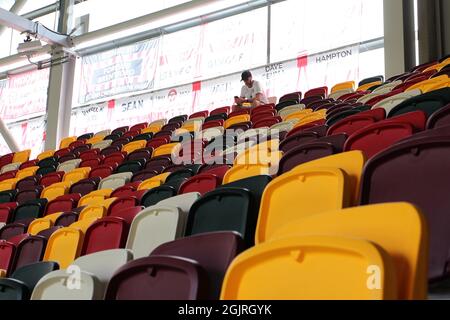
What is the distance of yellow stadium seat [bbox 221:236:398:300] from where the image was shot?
1.01 m

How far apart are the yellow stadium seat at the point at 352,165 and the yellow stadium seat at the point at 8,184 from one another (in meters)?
5.21

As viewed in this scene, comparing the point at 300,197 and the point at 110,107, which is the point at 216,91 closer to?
the point at 110,107

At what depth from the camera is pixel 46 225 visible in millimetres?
3936

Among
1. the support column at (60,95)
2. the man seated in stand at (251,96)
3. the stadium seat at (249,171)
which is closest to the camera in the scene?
the stadium seat at (249,171)

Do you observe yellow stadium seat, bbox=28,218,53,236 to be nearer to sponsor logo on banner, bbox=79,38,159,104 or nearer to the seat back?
the seat back

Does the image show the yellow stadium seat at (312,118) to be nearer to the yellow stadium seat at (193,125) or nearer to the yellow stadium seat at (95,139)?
the yellow stadium seat at (193,125)

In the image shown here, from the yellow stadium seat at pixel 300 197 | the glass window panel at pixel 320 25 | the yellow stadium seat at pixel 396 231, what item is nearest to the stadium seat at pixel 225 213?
the yellow stadium seat at pixel 300 197

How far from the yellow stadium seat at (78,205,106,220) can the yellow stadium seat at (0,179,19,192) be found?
3116 millimetres

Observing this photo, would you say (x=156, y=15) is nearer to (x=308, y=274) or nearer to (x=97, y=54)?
(x=97, y=54)

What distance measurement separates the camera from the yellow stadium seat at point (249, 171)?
278 centimetres

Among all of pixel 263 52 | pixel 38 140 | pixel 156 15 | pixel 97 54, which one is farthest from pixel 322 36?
pixel 38 140

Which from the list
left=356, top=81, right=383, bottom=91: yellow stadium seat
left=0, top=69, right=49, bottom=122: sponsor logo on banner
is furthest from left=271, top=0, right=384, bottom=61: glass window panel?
left=0, top=69, right=49, bottom=122: sponsor logo on banner

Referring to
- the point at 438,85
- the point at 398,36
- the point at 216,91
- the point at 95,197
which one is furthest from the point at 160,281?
the point at 216,91

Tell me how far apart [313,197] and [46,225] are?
2.63 m
